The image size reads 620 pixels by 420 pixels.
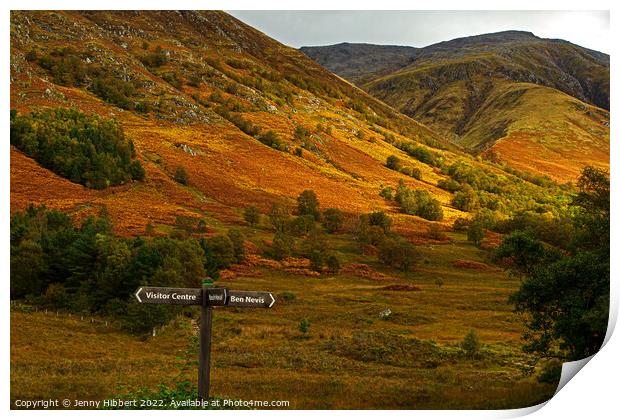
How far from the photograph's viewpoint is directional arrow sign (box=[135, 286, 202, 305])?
12.5 metres

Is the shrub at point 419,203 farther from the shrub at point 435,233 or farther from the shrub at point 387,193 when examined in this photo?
the shrub at point 435,233

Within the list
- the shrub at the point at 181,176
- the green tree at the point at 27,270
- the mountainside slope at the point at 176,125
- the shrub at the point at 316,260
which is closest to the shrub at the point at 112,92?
the mountainside slope at the point at 176,125

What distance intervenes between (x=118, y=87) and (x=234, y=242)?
1387 cm

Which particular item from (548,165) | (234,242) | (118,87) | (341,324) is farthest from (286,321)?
(548,165)

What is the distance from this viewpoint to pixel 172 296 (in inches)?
497

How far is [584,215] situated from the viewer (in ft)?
60.2

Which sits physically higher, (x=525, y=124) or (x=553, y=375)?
(x=525, y=124)

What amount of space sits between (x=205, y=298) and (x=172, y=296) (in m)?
0.78

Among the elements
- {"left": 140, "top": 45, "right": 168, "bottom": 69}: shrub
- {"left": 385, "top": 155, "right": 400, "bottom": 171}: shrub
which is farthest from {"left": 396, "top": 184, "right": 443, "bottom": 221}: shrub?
{"left": 140, "top": 45, "right": 168, "bottom": 69}: shrub

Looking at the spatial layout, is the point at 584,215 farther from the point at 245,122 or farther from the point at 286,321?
the point at 245,122

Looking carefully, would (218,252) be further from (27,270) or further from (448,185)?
(448,185)

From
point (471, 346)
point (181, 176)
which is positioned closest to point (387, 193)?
point (181, 176)

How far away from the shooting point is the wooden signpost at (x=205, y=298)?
1243cm
